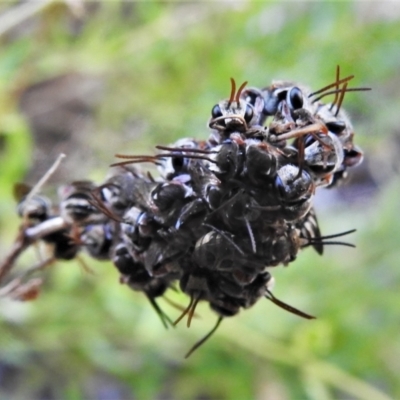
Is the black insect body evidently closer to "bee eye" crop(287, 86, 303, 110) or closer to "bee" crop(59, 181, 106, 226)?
"bee" crop(59, 181, 106, 226)

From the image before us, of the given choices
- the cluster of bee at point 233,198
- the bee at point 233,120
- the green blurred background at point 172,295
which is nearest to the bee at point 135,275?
the cluster of bee at point 233,198

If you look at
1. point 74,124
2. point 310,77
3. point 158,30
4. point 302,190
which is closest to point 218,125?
point 302,190

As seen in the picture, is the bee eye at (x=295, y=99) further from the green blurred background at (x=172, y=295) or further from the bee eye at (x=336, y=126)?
the green blurred background at (x=172, y=295)

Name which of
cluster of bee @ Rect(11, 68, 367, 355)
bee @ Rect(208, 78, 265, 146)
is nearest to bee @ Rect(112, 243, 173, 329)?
cluster of bee @ Rect(11, 68, 367, 355)

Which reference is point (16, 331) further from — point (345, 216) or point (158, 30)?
point (345, 216)

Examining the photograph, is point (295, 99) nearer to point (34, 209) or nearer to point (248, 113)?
point (248, 113)

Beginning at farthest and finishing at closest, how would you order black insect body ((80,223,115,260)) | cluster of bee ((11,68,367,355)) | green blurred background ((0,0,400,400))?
green blurred background ((0,0,400,400)) < black insect body ((80,223,115,260)) < cluster of bee ((11,68,367,355))
